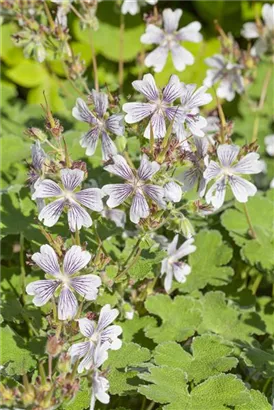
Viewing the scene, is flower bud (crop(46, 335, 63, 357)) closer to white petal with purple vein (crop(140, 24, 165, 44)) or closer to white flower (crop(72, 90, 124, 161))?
white flower (crop(72, 90, 124, 161))

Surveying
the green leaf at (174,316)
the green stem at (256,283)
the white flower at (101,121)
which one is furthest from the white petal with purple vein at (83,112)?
the green stem at (256,283)

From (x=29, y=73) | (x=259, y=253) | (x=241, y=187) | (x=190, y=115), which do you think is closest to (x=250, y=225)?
(x=259, y=253)

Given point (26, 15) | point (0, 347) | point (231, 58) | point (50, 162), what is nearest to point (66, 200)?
point (50, 162)

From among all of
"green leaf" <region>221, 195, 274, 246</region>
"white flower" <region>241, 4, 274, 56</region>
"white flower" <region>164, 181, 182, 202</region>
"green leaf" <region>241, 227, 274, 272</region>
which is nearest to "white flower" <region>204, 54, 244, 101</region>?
"white flower" <region>241, 4, 274, 56</region>

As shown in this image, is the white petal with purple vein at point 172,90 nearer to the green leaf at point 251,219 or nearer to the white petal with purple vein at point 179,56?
the green leaf at point 251,219

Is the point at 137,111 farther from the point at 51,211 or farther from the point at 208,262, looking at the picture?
the point at 208,262

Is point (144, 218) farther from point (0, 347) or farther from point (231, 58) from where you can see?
point (231, 58)

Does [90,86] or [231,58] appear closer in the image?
[231,58]
